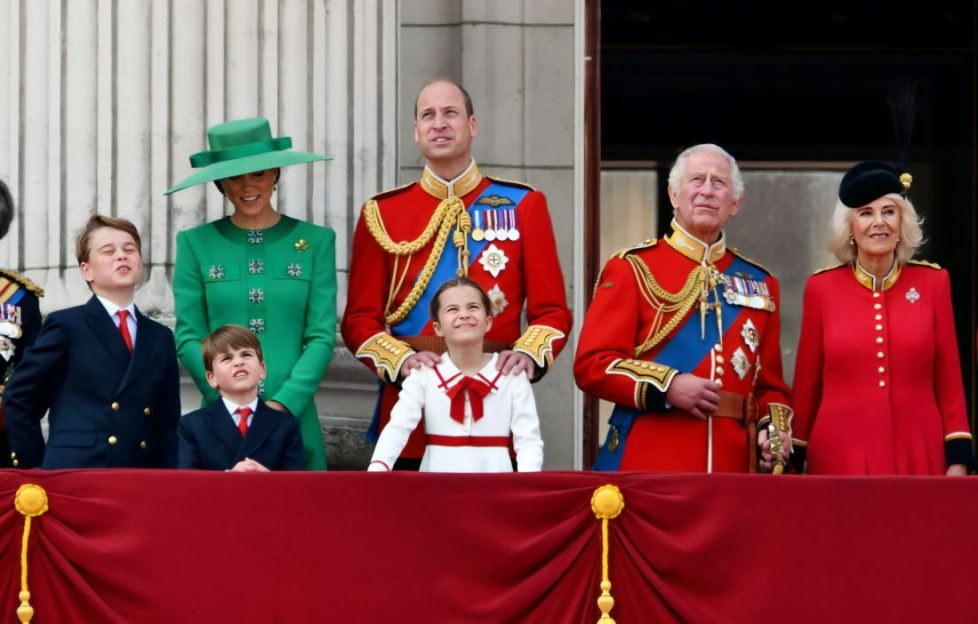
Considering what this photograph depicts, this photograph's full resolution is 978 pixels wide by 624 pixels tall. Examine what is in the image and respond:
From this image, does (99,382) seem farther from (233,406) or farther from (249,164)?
(249,164)

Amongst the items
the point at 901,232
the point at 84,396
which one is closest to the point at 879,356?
the point at 901,232

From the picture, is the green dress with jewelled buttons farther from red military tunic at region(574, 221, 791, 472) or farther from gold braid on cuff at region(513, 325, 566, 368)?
red military tunic at region(574, 221, 791, 472)

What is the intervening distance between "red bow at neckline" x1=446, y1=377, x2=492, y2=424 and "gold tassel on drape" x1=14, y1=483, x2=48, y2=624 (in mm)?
1228

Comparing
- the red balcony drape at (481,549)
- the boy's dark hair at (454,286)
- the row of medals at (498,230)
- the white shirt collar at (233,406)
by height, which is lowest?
the red balcony drape at (481,549)

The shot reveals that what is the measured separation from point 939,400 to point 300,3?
121 inches

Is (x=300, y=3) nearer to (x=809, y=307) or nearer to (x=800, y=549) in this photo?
(x=809, y=307)

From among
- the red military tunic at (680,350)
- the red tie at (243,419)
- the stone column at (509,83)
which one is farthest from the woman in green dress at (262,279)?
the stone column at (509,83)

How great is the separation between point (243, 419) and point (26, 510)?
844 mm

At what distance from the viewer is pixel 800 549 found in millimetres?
6496

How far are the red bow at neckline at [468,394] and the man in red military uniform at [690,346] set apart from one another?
1.32ft

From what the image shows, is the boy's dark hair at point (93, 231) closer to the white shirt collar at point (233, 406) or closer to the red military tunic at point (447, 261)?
the white shirt collar at point (233, 406)

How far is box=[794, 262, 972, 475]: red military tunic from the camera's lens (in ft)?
23.9

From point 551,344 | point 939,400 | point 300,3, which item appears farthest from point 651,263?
point 300,3

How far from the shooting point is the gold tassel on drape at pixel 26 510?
6.46 metres
